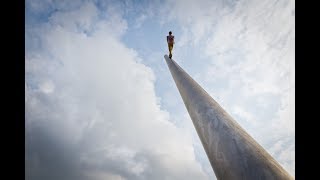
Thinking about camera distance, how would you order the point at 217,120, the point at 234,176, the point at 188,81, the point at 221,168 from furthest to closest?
the point at 188,81, the point at 217,120, the point at 221,168, the point at 234,176

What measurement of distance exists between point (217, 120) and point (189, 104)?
187 centimetres

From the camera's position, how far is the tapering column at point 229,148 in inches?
191

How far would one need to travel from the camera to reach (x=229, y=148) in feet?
18.0

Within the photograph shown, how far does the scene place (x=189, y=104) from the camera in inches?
323

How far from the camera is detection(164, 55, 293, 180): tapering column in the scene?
15.9 ft
